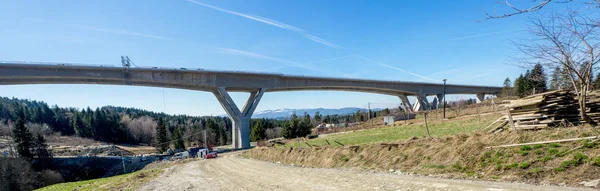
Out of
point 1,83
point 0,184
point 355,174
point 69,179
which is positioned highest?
point 1,83

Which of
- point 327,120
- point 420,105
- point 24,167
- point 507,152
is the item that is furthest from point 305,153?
point 327,120

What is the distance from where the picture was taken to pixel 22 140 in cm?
6297

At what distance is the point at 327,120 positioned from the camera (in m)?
159

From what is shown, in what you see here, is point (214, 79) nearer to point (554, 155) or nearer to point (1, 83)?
point (1, 83)

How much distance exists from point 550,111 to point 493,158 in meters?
3.84

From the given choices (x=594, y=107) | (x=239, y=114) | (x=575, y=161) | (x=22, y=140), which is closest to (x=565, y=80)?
(x=594, y=107)

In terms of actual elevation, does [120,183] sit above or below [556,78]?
below

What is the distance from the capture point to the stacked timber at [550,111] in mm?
11341

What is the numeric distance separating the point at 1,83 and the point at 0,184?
1341 cm

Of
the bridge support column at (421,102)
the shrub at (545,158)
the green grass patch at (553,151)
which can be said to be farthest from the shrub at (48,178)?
the bridge support column at (421,102)

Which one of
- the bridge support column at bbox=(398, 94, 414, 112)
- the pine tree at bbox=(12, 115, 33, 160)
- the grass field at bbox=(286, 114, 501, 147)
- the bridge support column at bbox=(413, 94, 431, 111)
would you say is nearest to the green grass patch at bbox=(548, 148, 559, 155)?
the grass field at bbox=(286, 114, 501, 147)

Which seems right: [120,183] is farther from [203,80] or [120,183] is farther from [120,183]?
[203,80]

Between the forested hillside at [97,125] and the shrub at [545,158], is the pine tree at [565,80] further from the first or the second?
the forested hillside at [97,125]

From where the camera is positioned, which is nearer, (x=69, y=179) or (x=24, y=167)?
(x=24, y=167)
